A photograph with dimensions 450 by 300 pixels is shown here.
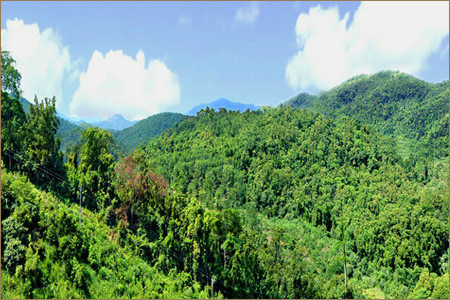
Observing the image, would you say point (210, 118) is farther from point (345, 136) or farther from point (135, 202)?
point (135, 202)

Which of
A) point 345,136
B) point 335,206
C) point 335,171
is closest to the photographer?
point 335,206

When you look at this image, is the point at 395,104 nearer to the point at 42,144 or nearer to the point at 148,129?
the point at 148,129

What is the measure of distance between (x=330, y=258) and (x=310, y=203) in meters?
15.6

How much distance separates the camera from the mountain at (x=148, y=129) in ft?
431

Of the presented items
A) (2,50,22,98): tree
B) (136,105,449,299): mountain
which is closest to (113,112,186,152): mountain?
(136,105,449,299): mountain

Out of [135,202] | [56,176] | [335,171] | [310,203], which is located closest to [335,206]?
[310,203]

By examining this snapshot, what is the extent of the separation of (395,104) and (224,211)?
121322 mm

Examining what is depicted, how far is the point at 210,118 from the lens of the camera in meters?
83.6

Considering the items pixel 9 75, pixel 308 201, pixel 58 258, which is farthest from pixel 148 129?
pixel 58 258

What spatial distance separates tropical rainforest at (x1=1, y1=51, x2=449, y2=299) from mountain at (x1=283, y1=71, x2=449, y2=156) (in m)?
10.8

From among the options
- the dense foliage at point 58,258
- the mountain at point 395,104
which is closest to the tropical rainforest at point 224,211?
the dense foliage at point 58,258

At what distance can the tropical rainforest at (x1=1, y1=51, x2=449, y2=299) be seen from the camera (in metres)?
17.6

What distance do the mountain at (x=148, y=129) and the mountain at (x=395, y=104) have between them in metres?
54.0

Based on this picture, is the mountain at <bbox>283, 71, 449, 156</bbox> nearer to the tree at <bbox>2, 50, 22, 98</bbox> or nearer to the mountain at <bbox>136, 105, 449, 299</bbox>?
the mountain at <bbox>136, 105, 449, 299</bbox>
